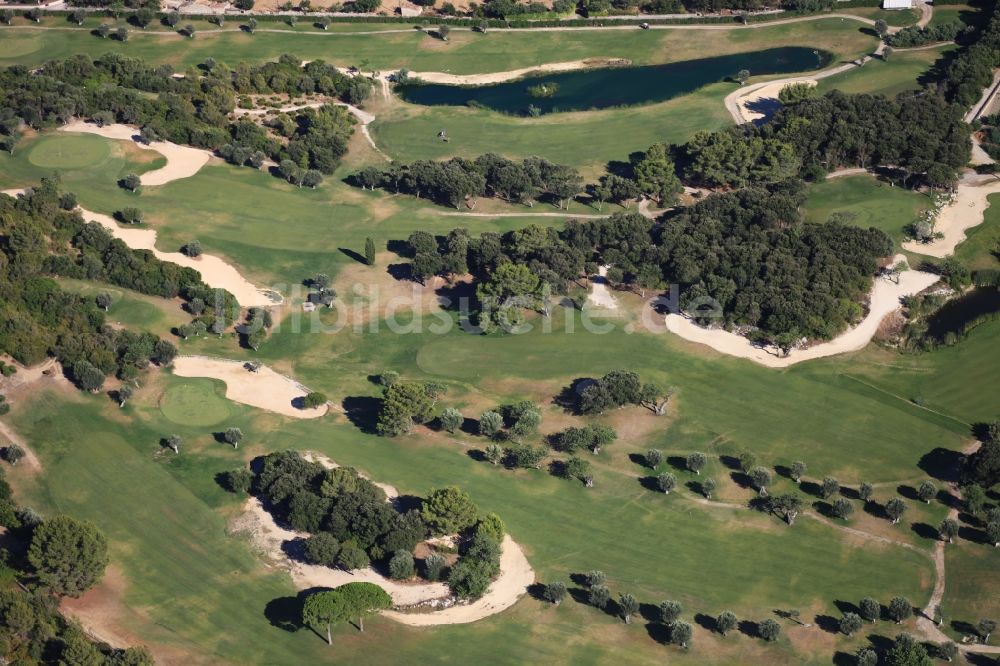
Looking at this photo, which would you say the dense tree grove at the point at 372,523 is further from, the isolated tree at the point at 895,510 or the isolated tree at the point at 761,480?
the isolated tree at the point at 895,510

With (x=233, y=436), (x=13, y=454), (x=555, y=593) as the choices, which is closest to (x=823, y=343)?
(x=555, y=593)

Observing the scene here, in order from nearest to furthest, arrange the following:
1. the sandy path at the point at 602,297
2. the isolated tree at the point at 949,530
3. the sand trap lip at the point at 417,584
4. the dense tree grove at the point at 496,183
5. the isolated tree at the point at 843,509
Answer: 1. the sand trap lip at the point at 417,584
2. the isolated tree at the point at 949,530
3. the isolated tree at the point at 843,509
4. the sandy path at the point at 602,297
5. the dense tree grove at the point at 496,183

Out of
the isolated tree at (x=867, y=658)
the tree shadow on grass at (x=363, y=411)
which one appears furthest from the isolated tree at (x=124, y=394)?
the isolated tree at (x=867, y=658)

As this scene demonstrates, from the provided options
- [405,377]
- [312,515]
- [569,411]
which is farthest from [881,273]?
[312,515]

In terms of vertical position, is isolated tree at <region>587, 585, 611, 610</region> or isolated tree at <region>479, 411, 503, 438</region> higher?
isolated tree at <region>479, 411, 503, 438</region>

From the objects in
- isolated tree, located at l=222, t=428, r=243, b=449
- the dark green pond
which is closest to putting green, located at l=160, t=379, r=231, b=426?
isolated tree, located at l=222, t=428, r=243, b=449

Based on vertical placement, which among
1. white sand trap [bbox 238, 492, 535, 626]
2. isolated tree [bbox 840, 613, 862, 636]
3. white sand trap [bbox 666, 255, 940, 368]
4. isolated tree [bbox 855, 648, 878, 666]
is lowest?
white sand trap [bbox 238, 492, 535, 626]

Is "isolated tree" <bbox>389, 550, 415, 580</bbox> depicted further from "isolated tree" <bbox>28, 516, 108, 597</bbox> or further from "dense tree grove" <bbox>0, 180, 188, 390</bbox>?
"dense tree grove" <bbox>0, 180, 188, 390</bbox>
